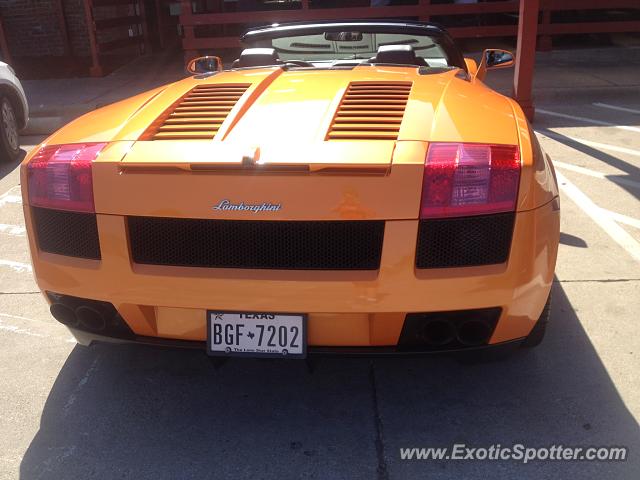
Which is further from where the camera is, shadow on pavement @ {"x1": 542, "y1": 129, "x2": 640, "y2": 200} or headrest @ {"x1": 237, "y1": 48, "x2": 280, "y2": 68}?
shadow on pavement @ {"x1": 542, "y1": 129, "x2": 640, "y2": 200}

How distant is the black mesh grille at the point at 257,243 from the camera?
7.24 ft

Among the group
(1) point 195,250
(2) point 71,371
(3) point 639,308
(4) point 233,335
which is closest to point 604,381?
(3) point 639,308

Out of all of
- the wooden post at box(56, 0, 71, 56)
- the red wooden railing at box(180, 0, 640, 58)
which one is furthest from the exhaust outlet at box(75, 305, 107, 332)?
the wooden post at box(56, 0, 71, 56)

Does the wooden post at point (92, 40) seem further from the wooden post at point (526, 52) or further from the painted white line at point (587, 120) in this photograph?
the painted white line at point (587, 120)

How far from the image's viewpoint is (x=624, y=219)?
15.5ft

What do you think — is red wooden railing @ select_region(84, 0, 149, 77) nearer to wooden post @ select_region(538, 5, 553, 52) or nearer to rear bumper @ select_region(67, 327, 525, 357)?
wooden post @ select_region(538, 5, 553, 52)

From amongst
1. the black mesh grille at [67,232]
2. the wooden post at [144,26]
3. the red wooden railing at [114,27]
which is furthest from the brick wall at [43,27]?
the black mesh grille at [67,232]

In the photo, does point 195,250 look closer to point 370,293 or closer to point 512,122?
point 370,293

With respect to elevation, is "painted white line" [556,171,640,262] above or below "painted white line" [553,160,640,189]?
above

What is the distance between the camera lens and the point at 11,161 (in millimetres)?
6902

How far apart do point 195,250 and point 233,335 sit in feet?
1.07

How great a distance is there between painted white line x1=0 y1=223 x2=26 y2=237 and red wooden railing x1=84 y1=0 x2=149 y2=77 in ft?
24.9

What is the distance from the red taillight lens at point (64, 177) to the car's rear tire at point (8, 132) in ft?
15.4

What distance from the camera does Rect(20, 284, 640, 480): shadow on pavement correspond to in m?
2.41
